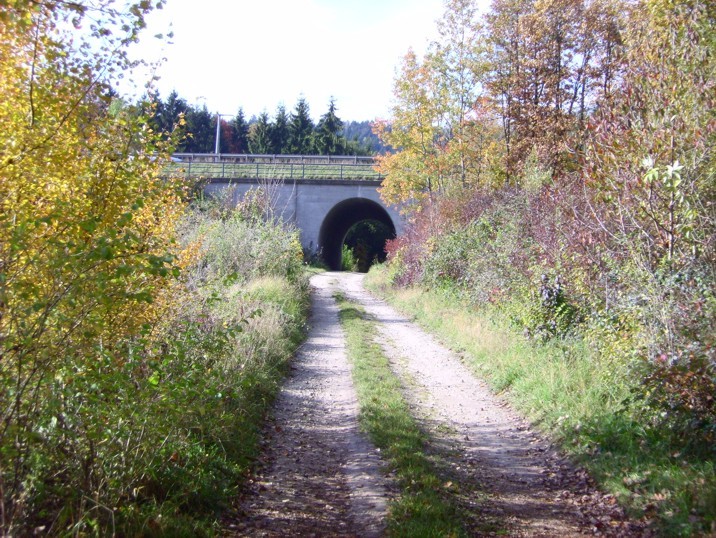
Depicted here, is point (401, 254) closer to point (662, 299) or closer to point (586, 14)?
point (586, 14)

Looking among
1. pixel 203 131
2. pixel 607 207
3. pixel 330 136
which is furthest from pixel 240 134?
pixel 607 207

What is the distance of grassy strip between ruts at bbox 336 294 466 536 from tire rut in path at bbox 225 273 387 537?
165 mm

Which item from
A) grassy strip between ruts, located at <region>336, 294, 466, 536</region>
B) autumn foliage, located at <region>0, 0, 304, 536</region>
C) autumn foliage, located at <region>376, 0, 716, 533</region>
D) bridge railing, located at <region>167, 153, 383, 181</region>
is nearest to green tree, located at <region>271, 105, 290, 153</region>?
bridge railing, located at <region>167, 153, 383, 181</region>

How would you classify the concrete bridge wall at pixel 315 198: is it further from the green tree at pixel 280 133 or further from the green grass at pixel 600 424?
the green tree at pixel 280 133

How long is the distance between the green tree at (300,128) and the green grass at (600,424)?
183 feet

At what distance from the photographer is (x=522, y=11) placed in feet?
67.3

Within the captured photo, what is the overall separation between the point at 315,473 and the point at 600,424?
3057 mm

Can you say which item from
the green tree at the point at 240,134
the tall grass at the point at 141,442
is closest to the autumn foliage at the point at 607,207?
the tall grass at the point at 141,442

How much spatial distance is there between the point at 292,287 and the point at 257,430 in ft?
33.0

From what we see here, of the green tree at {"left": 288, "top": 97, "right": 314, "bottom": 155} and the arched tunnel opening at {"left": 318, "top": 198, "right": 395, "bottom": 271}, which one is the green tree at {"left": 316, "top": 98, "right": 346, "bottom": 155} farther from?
the arched tunnel opening at {"left": 318, "top": 198, "right": 395, "bottom": 271}

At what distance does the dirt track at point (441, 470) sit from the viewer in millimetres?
4809

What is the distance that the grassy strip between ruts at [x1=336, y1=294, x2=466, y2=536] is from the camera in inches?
183

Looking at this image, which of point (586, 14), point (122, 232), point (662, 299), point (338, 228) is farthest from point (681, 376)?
point (338, 228)

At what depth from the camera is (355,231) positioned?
5731 cm
